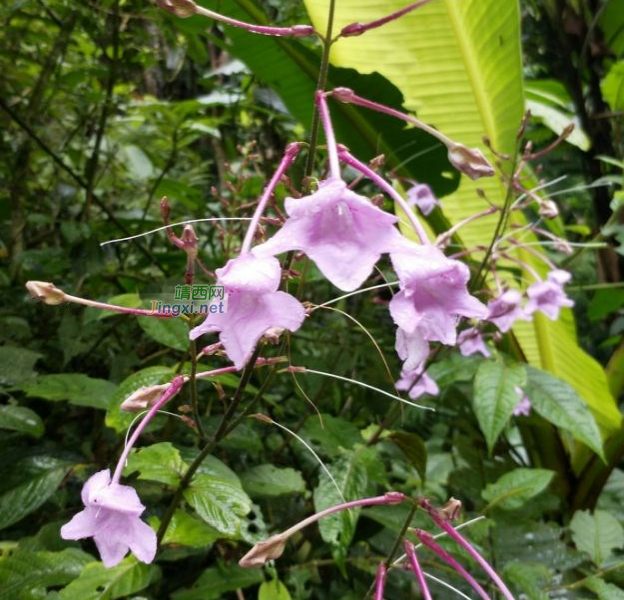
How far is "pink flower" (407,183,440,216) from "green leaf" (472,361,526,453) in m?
0.47

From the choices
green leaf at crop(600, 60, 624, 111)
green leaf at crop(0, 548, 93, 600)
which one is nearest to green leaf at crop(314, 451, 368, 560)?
green leaf at crop(0, 548, 93, 600)

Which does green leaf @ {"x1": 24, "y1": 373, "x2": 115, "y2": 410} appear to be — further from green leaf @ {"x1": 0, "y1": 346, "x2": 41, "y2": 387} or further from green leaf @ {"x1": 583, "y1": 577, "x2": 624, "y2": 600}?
green leaf @ {"x1": 583, "y1": 577, "x2": 624, "y2": 600}

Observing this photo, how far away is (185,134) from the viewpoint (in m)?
1.76

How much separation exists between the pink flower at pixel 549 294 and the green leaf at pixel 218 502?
3.04ft

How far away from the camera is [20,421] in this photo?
3.13 ft

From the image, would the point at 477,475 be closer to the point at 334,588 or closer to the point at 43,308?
the point at 334,588

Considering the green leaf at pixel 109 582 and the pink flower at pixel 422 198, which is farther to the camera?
the pink flower at pixel 422 198

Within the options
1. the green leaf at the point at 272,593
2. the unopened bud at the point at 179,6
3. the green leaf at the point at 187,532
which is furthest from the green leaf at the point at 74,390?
the unopened bud at the point at 179,6

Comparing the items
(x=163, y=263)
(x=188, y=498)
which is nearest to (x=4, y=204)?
(x=163, y=263)

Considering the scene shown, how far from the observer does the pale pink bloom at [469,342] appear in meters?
1.23

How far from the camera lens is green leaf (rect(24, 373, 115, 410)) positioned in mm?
925

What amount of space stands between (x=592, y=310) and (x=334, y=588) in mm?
1183

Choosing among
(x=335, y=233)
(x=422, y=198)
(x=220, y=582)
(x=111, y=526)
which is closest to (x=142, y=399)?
(x=111, y=526)

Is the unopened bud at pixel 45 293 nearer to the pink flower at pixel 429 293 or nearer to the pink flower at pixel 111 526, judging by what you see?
the pink flower at pixel 111 526
